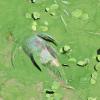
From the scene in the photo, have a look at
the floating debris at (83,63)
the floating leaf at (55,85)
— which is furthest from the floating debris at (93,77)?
the floating leaf at (55,85)

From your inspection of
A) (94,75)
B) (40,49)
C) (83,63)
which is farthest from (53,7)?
(94,75)

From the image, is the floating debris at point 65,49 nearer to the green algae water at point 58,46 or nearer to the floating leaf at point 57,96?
the green algae water at point 58,46

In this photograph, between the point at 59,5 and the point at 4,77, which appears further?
the point at 59,5

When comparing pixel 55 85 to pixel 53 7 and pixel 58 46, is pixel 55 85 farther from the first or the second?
pixel 53 7

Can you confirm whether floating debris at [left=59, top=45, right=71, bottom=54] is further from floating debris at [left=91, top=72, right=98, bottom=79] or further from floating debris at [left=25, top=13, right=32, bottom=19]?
floating debris at [left=25, top=13, right=32, bottom=19]

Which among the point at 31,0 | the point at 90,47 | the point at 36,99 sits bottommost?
the point at 36,99

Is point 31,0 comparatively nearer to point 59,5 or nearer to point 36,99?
point 59,5

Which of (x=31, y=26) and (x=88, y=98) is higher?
(x=31, y=26)

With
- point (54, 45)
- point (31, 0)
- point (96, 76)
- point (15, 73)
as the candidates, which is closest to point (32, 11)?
point (31, 0)

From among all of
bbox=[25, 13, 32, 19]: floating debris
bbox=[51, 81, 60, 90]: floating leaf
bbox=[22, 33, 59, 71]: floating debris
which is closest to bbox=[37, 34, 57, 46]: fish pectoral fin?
bbox=[22, 33, 59, 71]: floating debris
